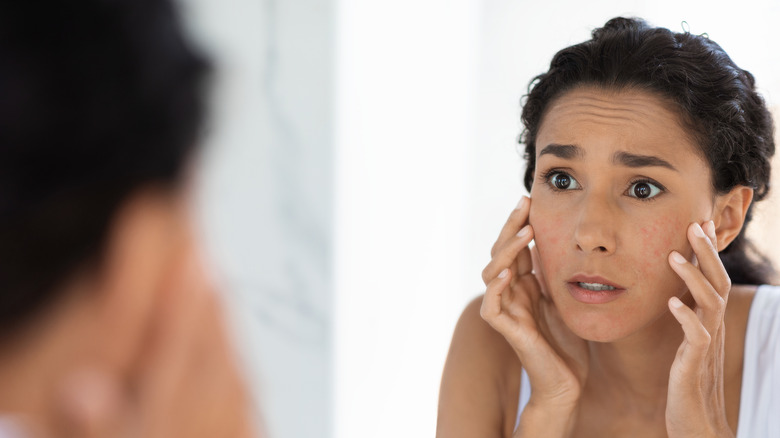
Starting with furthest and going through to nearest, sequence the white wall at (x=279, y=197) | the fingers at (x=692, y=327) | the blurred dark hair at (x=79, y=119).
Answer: the white wall at (x=279, y=197), the fingers at (x=692, y=327), the blurred dark hair at (x=79, y=119)

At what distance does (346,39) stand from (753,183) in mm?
673

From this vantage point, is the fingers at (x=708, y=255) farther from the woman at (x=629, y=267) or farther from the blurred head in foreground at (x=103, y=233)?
the blurred head in foreground at (x=103, y=233)

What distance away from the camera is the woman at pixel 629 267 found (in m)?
1.00

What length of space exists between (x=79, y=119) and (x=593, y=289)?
2.84ft

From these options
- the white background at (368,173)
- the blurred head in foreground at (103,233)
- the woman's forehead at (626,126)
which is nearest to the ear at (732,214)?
the woman's forehead at (626,126)

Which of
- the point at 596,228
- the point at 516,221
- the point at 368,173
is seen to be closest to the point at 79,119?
the point at 596,228

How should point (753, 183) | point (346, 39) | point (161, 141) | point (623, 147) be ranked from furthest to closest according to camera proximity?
point (346, 39) → point (753, 183) → point (623, 147) → point (161, 141)

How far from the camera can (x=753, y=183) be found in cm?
111

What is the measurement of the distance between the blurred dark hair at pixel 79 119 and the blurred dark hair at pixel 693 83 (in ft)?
2.94

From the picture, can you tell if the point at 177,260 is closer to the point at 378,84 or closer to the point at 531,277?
the point at 531,277

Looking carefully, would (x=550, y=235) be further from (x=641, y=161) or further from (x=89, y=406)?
(x=89, y=406)

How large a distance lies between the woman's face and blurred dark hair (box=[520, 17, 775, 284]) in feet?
0.08

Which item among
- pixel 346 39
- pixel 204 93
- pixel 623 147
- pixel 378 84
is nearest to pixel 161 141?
pixel 204 93

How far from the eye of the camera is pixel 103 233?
0.93 ft
